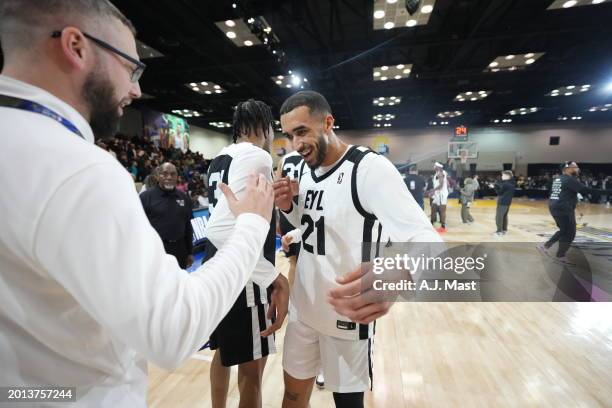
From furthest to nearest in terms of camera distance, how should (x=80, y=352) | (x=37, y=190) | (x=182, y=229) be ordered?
(x=182, y=229) < (x=80, y=352) < (x=37, y=190)

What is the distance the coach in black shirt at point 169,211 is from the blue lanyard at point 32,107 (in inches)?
139

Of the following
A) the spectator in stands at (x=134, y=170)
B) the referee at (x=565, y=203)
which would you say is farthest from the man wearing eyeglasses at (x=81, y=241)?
the spectator in stands at (x=134, y=170)

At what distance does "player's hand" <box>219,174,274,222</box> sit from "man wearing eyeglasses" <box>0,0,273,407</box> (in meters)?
Result: 0.07

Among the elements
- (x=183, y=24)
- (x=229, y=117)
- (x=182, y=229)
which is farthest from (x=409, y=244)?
(x=229, y=117)

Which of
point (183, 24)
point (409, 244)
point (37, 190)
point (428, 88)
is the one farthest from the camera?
point (428, 88)

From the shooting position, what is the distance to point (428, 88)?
40.6ft

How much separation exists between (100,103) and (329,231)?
3.61 feet

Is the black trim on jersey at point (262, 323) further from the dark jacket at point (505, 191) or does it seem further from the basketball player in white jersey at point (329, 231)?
the dark jacket at point (505, 191)

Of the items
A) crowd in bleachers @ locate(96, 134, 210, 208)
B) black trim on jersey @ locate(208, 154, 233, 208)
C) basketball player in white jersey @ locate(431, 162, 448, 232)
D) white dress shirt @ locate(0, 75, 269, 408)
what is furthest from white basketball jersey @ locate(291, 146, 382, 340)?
basketball player in white jersey @ locate(431, 162, 448, 232)

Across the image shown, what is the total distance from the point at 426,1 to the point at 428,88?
666 cm

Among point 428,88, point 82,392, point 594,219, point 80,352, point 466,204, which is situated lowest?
point 594,219

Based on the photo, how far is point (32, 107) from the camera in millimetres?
590

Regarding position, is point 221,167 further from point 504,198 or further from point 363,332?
point 504,198

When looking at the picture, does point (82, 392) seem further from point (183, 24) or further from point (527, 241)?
point (527, 241)
